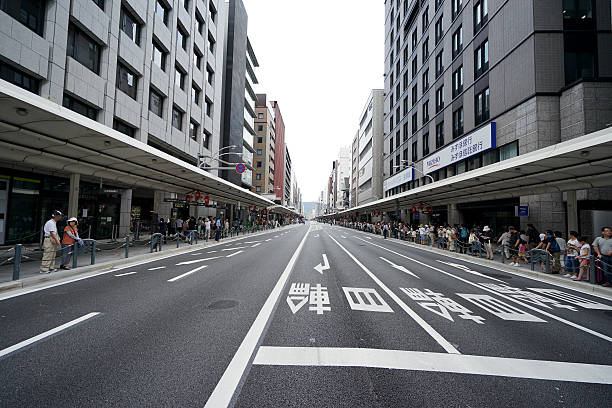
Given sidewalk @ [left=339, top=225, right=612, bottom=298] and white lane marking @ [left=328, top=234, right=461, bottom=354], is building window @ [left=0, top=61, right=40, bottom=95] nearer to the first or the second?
white lane marking @ [left=328, top=234, right=461, bottom=354]

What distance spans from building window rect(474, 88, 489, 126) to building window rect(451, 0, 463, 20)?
12.5 m

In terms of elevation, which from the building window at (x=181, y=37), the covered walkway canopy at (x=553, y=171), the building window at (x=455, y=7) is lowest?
the covered walkway canopy at (x=553, y=171)

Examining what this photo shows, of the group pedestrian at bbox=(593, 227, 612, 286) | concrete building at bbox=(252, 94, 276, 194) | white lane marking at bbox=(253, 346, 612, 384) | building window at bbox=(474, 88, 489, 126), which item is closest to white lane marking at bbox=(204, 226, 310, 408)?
white lane marking at bbox=(253, 346, 612, 384)

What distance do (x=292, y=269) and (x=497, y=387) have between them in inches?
295

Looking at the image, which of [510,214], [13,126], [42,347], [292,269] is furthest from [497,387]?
[510,214]

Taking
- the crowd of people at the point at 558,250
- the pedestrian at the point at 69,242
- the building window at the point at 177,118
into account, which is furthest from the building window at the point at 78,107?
the crowd of people at the point at 558,250

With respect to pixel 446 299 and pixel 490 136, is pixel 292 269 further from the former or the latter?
pixel 490 136

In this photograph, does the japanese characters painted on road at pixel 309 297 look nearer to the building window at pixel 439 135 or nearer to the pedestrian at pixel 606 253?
the pedestrian at pixel 606 253

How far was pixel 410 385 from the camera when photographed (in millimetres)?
2939

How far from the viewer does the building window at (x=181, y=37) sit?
26312 mm

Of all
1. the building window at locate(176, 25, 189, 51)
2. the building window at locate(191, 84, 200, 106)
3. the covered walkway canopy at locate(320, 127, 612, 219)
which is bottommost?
the covered walkway canopy at locate(320, 127, 612, 219)

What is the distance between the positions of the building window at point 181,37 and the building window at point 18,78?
1603cm

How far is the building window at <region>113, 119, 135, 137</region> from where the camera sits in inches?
744

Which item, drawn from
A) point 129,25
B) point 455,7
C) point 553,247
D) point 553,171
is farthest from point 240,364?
point 455,7
